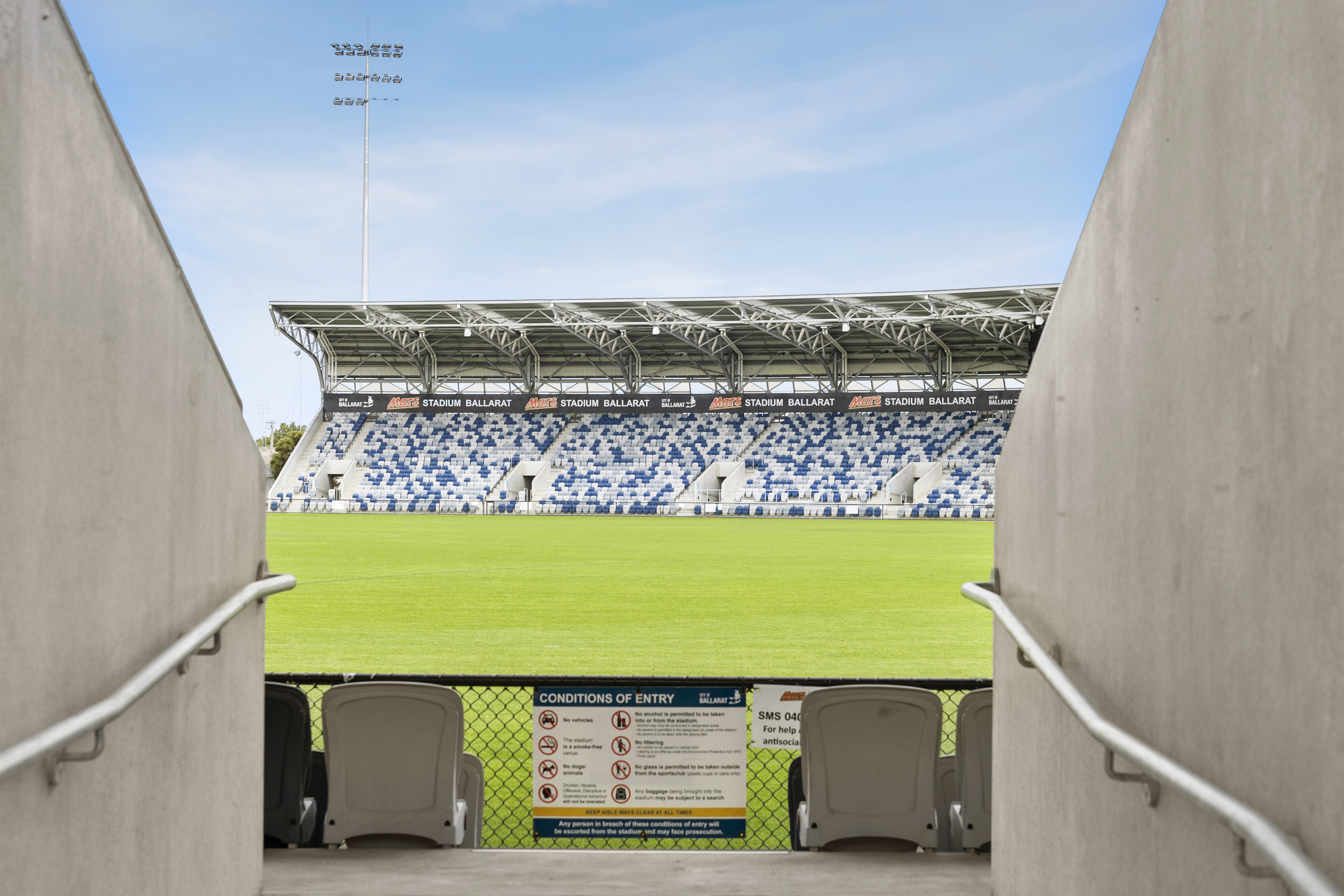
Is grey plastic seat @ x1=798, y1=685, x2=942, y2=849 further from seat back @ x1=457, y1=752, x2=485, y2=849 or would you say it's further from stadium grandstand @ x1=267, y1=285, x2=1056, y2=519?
stadium grandstand @ x1=267, y1=285, x2=1056, y2=519

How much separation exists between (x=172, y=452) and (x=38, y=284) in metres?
0.70

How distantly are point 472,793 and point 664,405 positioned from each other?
48.2 metres

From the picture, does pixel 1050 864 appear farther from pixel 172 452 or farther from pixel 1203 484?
pixel 172 452

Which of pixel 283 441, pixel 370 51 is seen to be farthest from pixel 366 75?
pixel 283 441

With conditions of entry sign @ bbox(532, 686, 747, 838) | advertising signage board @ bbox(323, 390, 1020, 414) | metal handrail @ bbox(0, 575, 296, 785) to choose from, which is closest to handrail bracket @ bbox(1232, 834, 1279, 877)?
metal handrail @ bbox(0, 575, 296, 785)

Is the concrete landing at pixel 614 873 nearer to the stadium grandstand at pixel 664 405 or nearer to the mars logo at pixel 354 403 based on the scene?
the stadium grandstand at pixel 664 405

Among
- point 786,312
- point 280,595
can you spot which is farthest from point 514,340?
point 280,595

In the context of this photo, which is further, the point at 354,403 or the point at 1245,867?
the point at 354,403

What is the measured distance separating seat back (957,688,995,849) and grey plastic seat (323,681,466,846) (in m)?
1.84

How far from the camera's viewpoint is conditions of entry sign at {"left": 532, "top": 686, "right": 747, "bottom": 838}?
411cm

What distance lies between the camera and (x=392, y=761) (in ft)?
12.4

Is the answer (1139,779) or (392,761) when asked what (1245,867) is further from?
(392,761)

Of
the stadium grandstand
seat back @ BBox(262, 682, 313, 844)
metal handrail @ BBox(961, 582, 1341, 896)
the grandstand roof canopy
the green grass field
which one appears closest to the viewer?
metal handrail @ BBox(961, 582, 1341, 896)

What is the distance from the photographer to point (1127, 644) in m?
2.16
